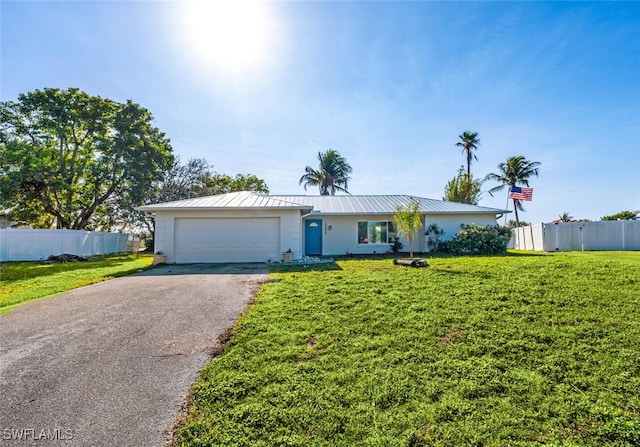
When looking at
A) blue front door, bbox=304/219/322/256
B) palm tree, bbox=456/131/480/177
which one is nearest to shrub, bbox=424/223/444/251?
blue front door, bbox=304/219/322/256

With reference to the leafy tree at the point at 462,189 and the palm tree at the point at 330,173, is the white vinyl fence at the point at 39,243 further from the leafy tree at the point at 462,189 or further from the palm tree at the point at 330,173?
the leafy tree at the point at 462,189

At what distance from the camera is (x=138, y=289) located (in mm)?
7242

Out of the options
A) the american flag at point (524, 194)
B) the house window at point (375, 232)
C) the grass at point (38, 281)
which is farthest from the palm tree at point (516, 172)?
the grass at point (38, 281)

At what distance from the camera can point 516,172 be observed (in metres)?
30.2

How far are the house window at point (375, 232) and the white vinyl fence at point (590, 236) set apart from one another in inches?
360

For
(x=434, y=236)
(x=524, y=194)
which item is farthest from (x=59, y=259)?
(x=524, y=194)

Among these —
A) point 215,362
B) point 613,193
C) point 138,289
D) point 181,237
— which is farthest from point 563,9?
point 613,193

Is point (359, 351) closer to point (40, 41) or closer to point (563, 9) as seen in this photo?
point (563, 9)

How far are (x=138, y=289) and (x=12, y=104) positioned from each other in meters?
20.1

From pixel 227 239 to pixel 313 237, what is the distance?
15.6ft

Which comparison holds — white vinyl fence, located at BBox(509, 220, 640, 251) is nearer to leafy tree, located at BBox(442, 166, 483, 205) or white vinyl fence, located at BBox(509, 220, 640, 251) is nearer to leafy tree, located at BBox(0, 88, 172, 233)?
leafy tree, located at BBox(442, 166, 483, 205)

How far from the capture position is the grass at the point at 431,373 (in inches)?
86.7

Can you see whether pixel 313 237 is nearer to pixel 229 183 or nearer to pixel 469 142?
pixel 229 183

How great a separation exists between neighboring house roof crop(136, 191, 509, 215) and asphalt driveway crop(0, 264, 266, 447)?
6057 mm
